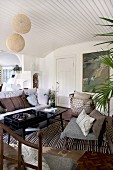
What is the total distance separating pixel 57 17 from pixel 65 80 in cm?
339

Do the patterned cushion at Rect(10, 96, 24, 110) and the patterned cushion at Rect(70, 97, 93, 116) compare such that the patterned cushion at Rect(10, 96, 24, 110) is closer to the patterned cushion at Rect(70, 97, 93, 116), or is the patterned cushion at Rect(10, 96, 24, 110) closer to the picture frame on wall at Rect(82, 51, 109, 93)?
the patterned cushion at Rect(70, 97, 93, 116)

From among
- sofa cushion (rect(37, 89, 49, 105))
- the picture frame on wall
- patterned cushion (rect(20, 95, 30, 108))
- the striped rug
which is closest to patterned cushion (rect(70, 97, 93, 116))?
the picture frame on wall

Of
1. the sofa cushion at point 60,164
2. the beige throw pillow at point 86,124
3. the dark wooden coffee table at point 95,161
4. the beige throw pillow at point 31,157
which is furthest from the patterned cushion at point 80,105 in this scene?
the beige throw pillow at point 31,157

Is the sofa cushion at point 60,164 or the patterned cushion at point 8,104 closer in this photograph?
the sofa cushion at point 60,164

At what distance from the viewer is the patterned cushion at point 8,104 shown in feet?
13.5

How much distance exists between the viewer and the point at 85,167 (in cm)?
239

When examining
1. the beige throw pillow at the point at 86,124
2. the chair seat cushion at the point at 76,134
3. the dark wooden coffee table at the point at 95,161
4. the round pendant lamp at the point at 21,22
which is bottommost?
the dark wooden coffee table at the point at 95,161

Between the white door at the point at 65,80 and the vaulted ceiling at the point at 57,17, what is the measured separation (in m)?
1.32

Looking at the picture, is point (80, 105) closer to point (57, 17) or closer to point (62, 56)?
point (62, 56)

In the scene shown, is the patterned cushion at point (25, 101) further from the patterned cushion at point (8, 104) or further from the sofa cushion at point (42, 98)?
the sofa cushion at point (42, 98)

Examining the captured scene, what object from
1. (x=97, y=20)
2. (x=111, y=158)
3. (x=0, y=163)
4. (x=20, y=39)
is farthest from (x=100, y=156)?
(x=97, y=20)

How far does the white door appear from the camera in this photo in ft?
21.0

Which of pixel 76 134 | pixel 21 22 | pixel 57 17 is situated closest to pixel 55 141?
pixel 76 134

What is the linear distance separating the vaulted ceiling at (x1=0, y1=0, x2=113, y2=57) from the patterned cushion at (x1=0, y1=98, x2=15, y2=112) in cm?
188
